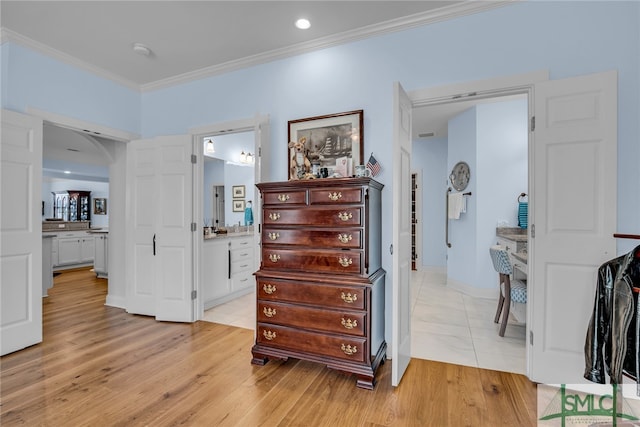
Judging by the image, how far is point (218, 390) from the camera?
216cm

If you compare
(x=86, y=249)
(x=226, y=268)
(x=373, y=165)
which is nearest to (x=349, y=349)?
(x=373, y=165)

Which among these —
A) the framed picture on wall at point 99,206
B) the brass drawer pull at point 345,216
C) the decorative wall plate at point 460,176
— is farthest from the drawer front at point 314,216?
the framed picture on wall at point 99,206

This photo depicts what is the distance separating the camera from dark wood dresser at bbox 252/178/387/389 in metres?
2.22

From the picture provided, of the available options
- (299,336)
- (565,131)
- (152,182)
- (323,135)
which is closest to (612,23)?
(565,131)

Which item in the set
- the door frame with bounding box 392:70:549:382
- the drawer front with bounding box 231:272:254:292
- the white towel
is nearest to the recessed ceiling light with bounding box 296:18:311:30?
the door frame with bounding box 392:70:549:382

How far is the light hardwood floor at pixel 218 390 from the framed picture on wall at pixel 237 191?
346 centimetres

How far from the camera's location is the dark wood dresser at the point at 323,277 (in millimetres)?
2219

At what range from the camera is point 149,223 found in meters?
3.72

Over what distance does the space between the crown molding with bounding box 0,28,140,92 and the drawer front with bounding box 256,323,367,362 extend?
3.53 meters

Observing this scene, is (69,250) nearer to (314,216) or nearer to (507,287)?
(314,216)

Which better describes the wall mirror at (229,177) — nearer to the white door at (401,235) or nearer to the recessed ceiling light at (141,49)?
the recessed ceiling light at (141,49)

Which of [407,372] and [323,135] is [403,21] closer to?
[323,135]

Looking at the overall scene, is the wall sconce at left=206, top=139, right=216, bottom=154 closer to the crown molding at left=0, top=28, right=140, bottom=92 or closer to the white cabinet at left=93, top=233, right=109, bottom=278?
the crown molding at left=0, top=28, right=140, bottom=92
